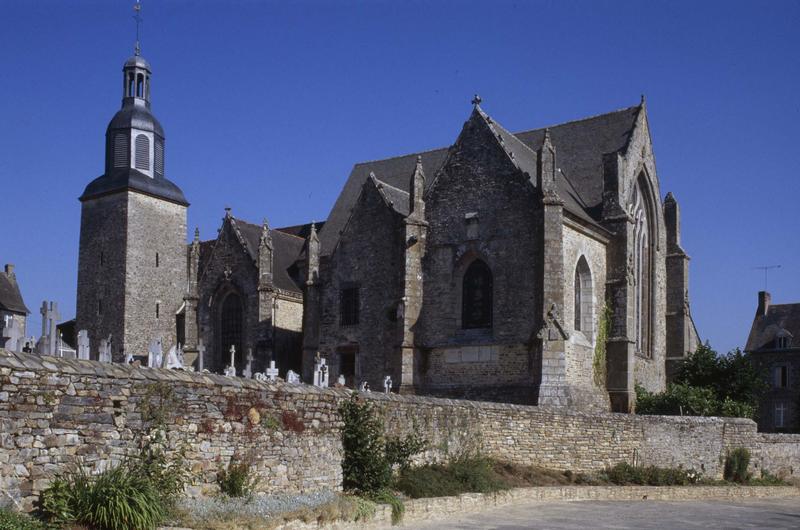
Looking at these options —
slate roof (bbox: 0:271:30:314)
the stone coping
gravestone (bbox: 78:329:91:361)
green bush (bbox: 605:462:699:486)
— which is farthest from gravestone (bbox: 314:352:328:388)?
slate roof (bbox: 0:271:30:314)

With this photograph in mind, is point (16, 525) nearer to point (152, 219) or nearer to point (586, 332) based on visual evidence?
point (586, 332)

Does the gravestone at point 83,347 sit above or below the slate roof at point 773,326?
below

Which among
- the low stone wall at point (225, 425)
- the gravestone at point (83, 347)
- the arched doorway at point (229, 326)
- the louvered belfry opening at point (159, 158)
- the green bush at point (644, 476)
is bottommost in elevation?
the green bush at point (644, 476)

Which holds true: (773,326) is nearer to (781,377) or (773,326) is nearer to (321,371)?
(781,377)

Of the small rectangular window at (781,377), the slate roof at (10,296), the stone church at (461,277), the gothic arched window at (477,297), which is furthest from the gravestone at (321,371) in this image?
the small rectangular window at (781,377)

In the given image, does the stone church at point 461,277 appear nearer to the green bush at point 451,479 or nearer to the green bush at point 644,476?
the green bush at point 644,476

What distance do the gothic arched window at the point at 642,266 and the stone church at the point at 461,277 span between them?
90 mm

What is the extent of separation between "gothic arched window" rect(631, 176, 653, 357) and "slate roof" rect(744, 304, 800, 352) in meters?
23.5

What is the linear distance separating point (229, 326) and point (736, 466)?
21694mm

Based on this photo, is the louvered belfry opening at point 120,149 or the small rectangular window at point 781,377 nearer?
the louvered belfry opening at point 120,149

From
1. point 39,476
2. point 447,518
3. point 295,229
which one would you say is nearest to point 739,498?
point 447,518

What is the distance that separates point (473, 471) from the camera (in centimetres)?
2094

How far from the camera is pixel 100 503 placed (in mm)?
11852

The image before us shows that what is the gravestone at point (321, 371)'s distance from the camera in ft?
103
